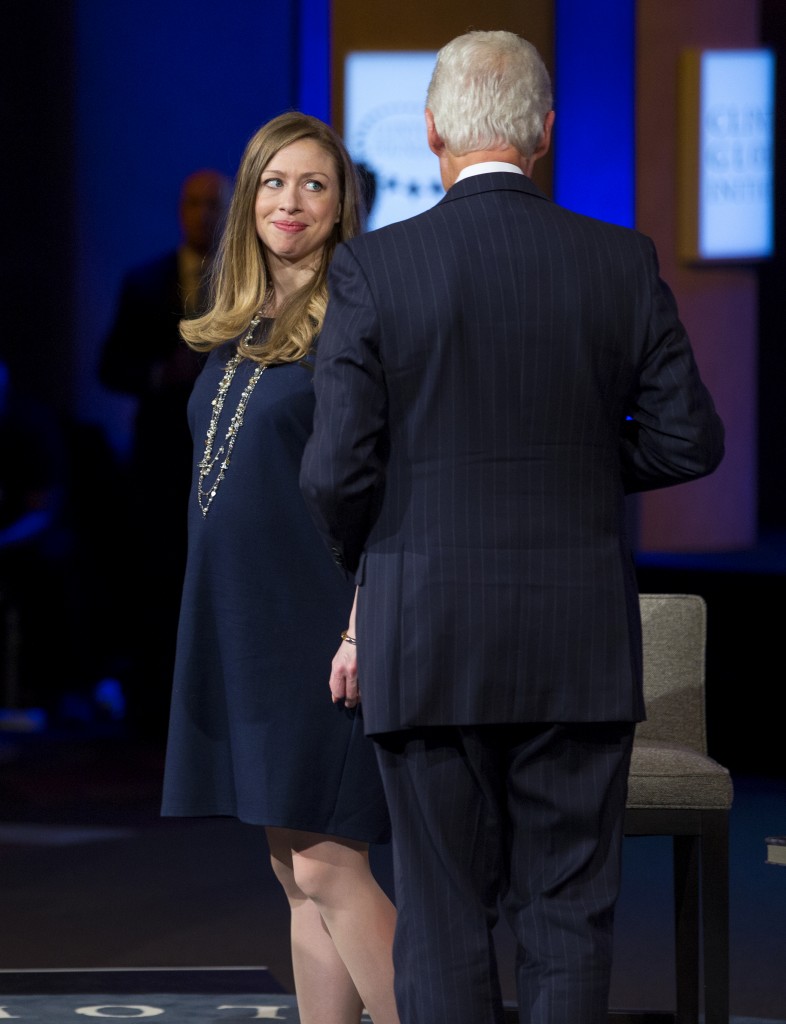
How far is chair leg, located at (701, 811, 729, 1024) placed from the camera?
284 cm

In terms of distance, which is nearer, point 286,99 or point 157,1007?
point 157,1007

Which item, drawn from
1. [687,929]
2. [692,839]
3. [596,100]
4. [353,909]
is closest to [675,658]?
[692,839]

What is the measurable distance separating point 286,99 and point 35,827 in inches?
125

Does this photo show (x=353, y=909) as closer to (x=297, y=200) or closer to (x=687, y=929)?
(x=687, y=929)

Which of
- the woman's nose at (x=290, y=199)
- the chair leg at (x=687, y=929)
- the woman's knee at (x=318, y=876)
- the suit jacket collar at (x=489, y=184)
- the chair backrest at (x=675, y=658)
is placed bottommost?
the chair leg at (x=687, y=929)

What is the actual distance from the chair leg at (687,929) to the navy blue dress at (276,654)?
2.32ft

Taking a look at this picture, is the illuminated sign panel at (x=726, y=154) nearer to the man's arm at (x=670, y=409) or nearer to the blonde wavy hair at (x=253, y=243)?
the blonde wavy hair at (x=253, y=243)

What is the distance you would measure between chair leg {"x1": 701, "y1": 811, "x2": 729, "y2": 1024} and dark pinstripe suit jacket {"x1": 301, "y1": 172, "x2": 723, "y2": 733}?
0.88 m

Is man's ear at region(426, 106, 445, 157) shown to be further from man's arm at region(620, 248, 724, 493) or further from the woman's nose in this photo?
the woman's nose

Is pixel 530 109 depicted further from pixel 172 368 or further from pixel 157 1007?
pixel 172 368

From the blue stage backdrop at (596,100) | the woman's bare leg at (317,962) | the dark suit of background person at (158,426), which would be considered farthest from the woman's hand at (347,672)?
the blue stage backdrop at (596,100)

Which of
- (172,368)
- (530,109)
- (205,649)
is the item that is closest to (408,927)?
(205,649)

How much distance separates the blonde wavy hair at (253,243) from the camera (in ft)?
8.43

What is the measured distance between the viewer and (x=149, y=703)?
675cm
